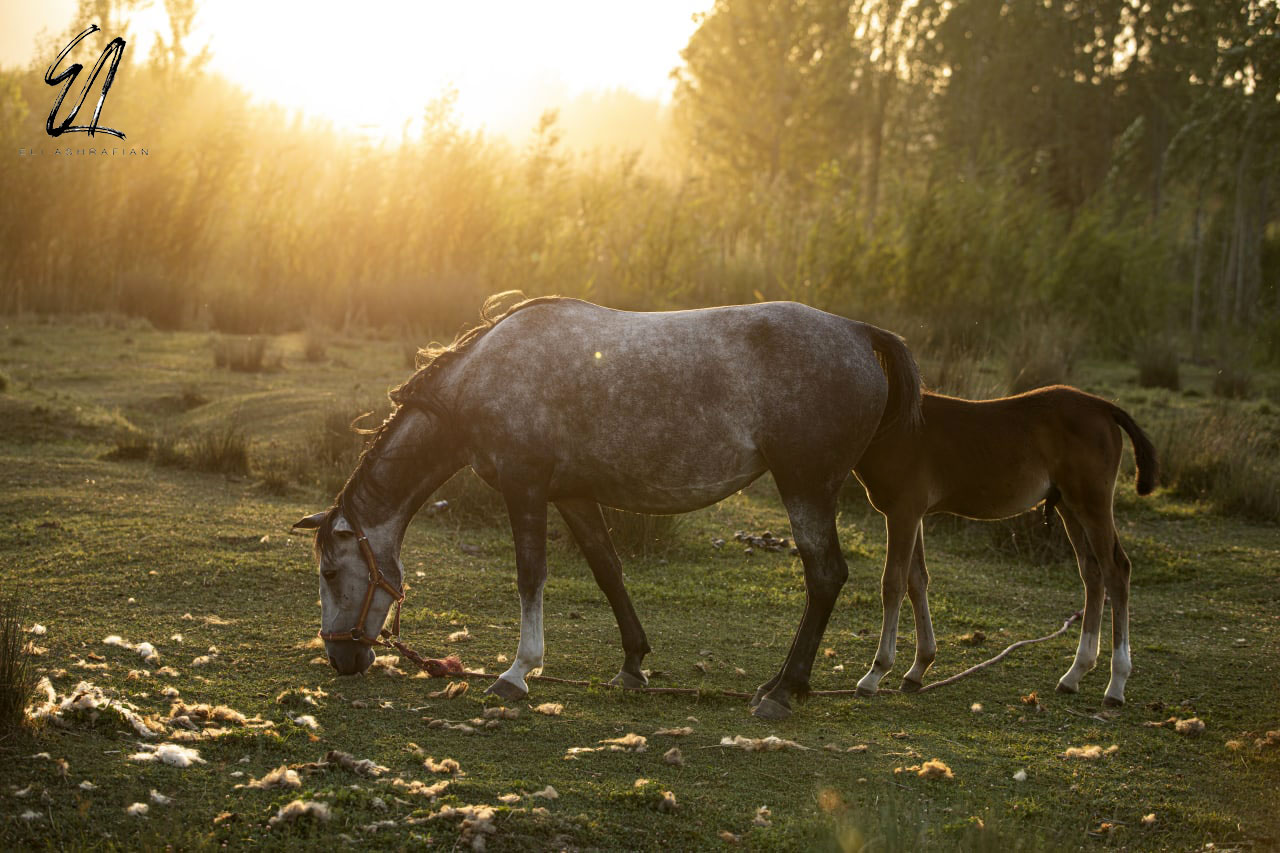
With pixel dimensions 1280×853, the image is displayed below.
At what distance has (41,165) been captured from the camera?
1964cm

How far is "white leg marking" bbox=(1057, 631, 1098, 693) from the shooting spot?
20.8 feet

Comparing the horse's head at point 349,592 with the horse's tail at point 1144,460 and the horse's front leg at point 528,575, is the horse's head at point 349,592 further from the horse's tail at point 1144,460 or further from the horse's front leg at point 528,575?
the horse's tail at point 1144,460

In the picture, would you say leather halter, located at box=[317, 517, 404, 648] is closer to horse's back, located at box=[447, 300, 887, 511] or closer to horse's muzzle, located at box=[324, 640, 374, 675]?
horse's muzzle, located at box=[324, 640, 374, 675]

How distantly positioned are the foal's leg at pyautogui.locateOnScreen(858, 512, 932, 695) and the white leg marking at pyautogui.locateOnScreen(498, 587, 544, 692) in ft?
5.79

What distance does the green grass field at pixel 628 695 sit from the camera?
163 inches

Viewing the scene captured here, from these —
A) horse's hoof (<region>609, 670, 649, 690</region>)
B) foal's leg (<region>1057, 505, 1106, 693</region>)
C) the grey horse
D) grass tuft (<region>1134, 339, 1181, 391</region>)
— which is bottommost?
horse's hoof (<region>609, 670, 649, 690</region>)

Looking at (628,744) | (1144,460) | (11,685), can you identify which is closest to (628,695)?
Result: (628,744)

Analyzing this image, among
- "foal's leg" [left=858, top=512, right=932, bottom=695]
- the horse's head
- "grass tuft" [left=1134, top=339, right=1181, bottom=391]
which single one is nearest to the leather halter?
the horse's head

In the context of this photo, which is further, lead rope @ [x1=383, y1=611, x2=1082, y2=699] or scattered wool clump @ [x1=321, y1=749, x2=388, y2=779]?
lead rope @ [x1=383, y1=611, x2=1082, y2=699]

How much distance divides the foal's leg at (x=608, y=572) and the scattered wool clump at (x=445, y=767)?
1.55 meters

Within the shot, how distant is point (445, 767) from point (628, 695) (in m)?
1.50

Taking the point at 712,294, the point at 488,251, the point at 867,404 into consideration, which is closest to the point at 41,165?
the point at 488,251

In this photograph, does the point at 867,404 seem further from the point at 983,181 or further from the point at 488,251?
the point at 983,181

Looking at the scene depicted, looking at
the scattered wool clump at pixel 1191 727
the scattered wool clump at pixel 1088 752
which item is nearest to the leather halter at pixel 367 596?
the scattered wool clump at pixel 1088 752
